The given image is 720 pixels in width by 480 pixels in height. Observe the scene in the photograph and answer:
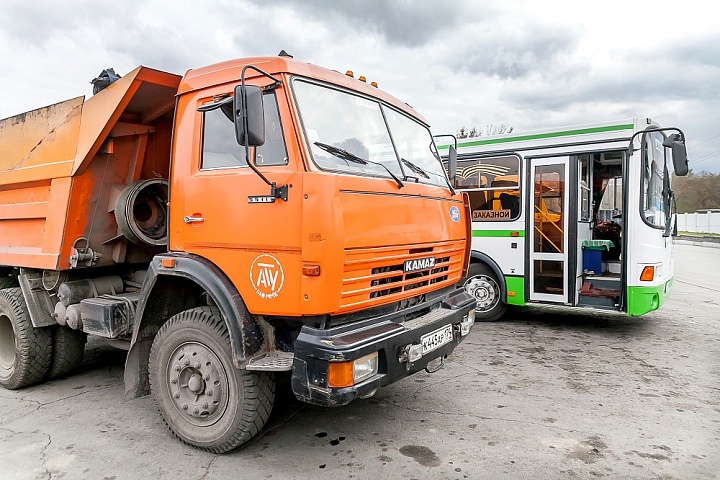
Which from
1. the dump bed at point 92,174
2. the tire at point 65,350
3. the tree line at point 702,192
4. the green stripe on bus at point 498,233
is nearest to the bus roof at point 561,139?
the green stripe on bus at point 498,233

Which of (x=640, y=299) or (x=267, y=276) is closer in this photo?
(x=267, y=276)

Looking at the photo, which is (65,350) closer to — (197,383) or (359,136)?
(197,383)

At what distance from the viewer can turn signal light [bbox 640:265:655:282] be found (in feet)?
20.7

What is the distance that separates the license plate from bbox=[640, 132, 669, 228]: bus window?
13.3 ft

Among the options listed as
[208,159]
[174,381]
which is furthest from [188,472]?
[208,159]

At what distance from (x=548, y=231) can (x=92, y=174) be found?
5.84 m

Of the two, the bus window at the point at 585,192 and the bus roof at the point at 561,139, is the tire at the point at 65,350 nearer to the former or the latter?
the bus roof at the point at 561,139

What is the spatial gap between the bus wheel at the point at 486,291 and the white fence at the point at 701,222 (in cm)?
3717

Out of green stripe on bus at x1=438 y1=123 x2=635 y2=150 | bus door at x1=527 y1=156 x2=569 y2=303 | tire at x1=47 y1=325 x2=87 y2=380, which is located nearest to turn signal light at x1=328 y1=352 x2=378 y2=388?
tire at x1=47 y1=325 x2=87 y2=380

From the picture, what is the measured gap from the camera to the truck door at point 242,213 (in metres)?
2.99

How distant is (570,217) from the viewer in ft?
22.8

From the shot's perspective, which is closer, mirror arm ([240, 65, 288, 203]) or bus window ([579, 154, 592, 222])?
mirror arm ([240, 65, 288, 203])

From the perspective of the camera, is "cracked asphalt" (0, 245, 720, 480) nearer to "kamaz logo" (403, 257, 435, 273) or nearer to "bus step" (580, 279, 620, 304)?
"bus step" (580, 279, 620, 304)

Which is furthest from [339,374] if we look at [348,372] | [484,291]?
[484,291]
